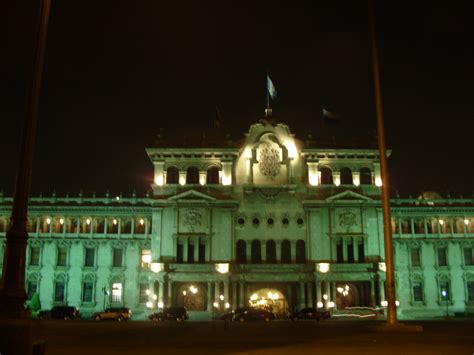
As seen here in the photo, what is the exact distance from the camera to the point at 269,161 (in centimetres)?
7662

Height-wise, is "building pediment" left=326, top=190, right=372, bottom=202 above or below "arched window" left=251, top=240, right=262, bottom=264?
above

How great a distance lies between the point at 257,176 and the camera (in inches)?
3004

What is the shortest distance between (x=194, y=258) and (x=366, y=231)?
21.9 metres

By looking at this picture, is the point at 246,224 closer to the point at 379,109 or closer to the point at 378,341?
the point at 379,109

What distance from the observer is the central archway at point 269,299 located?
72.6 metres

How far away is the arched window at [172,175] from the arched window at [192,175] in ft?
4.72

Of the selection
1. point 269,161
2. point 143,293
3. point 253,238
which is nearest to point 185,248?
point 253,238

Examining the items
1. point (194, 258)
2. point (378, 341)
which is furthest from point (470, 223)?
→ point (378, 341)

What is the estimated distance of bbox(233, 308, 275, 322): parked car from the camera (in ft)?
186

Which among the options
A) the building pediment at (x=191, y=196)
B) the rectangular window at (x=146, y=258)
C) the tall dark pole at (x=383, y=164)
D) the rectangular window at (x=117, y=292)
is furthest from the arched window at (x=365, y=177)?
the tall dark pole at (x=383, y=164)

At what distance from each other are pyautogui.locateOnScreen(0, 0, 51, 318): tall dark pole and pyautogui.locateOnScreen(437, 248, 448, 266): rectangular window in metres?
71.2

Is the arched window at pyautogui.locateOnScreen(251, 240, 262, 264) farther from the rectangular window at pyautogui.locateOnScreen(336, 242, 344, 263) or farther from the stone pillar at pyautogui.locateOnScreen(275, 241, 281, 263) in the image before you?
the rectangular window at pyautogui.locateOnScreen(336, 242, 344, 263)

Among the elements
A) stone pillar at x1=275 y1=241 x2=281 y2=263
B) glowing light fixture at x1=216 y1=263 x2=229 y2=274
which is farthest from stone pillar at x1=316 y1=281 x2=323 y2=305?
glowing light fixture at x1=216 y1=263 x2=229 y2=274

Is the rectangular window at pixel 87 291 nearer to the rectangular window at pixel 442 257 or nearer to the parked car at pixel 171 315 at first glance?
Result: the parked car at pixel 171 315
